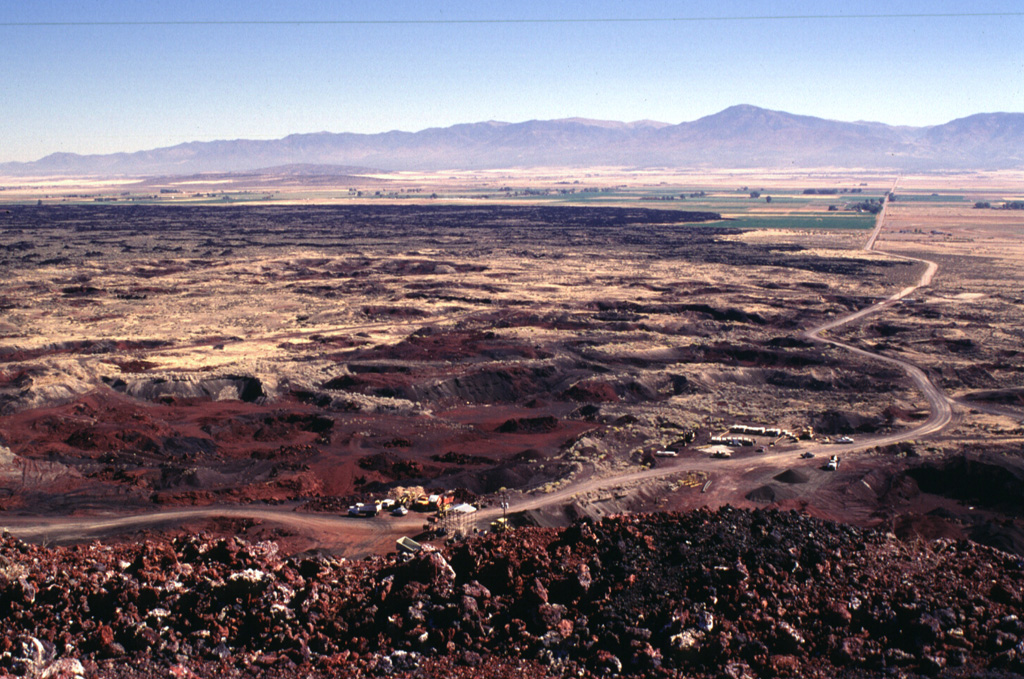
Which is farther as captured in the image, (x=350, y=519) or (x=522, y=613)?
(x=350, y=519)

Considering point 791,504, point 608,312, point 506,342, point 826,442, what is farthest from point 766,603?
point 608,312

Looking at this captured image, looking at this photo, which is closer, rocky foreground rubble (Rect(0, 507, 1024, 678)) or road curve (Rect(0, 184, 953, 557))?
rocky foreground rubble (Rect(0, 507, 1024, 678))

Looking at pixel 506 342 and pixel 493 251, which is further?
pixel 493 251

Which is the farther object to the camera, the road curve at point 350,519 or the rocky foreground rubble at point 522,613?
the road curve at point 350,519

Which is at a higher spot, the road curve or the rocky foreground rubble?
the rocky foreground rubble

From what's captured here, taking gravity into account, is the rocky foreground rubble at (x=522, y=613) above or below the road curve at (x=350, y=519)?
above

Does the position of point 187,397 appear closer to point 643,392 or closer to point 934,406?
point 643,392

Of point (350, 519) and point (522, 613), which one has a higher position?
point (522, 613)

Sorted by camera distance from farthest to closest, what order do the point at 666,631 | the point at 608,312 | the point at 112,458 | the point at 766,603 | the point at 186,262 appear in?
1. the point at 186,262
2. the point at 608,312
3. the point at 112,458
4. the point at 766,603
5. the point at 666,631
